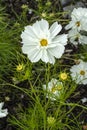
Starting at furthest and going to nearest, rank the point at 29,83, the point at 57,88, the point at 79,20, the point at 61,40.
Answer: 1. the point at 29,83
2. the point at 79,20
3. the point at 57,88
4. the point at 61,40

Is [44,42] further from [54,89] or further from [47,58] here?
[54,89]

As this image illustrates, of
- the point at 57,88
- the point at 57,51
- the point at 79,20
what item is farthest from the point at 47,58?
the point at 79,20

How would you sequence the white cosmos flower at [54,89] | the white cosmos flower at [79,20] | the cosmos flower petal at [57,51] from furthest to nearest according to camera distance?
the white cosmos flower at [79,20] → the white cosmos flower at [54,89] → the cosmos flower petal at [57,51]

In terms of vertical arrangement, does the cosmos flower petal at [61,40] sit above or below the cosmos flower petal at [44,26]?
below

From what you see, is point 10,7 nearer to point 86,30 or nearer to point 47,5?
point 47,5

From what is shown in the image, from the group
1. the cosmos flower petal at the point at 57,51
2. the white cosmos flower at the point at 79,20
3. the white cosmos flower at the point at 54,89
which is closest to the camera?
the cosmos flower petal at the point at 57,51

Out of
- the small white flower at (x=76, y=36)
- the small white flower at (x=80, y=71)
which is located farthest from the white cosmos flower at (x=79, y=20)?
the small white flower at (x=80, y=71)

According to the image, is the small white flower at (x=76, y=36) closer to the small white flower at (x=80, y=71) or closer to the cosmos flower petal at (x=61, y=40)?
the small white flower at (x=80, y=71)

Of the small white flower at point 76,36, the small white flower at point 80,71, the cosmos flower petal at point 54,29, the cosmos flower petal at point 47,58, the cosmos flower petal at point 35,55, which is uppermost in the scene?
the small white flower at point 76,36

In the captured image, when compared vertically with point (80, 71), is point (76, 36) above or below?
above
